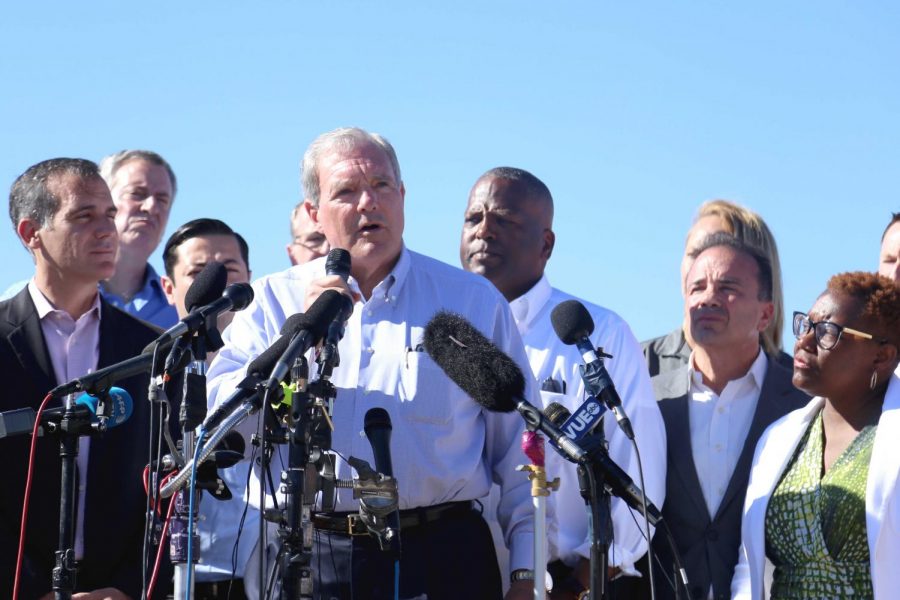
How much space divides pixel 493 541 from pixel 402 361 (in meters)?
0.95

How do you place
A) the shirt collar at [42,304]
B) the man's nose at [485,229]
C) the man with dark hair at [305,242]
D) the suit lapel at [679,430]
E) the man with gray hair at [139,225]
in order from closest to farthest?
the shirt collar at [42,304]
the suit lapel at [679,430]
the man's nose at [485,229]
the man with gray hair at [139,225]
the man with dark hair at [305,242]

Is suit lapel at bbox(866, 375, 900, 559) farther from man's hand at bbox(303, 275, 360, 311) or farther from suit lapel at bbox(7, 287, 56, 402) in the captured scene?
suit lapel at bbox(7, 287, 56, 402)

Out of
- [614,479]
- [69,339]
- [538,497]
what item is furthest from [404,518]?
[69,339]

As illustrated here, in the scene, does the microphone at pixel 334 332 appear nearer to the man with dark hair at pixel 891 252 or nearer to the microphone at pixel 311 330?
the microphone at pixel 311 330

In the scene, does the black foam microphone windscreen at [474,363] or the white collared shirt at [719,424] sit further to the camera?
the white collared shirt at [719,424]

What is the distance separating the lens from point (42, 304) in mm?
6703

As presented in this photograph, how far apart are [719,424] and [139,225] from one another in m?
4.34

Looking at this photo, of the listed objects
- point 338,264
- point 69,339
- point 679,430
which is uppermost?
point 69,339

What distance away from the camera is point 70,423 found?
17.4ft

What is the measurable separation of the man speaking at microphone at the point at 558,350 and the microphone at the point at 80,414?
2102mm

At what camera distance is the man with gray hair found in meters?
8.93

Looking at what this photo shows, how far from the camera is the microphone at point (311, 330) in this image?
171 inches

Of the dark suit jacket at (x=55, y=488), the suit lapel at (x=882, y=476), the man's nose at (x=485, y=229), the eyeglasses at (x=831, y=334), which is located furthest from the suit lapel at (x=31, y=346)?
the suit lapel at (x=882, y=476)

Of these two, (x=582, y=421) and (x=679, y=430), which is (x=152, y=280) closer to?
(x=679, y=430)
